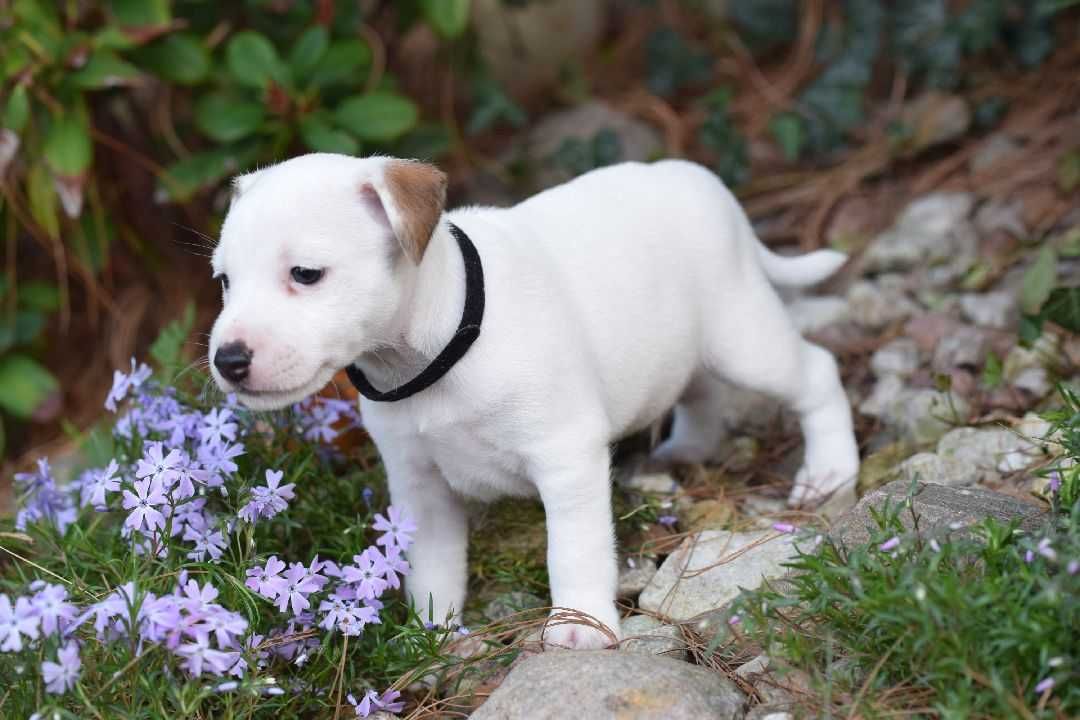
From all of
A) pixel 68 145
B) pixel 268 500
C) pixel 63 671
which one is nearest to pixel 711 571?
pixel 268 500

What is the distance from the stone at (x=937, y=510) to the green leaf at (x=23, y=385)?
12.3 ft

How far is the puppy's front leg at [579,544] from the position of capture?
134 inches

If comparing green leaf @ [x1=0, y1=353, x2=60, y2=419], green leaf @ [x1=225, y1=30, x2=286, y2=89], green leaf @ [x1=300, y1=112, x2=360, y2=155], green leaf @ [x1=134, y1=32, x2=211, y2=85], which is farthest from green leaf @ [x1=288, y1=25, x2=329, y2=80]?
green leaf @ [x1=0, y1=353, x2=60, y2=419]

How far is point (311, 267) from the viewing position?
2939 mm

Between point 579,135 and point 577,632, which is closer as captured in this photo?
point 577,632

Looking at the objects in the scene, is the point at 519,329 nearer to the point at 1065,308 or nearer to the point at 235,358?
the point at 235,358

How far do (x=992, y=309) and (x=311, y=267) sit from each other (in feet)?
10.6

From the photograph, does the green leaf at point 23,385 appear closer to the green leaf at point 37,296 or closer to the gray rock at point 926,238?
the green leaf at point 37,296

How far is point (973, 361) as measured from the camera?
482 centimetres

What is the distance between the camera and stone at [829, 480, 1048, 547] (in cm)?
320

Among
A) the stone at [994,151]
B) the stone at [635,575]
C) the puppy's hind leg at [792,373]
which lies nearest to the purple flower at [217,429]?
the stone at [635,575]

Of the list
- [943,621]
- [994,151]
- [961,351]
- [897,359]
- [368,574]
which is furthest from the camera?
[994,151]

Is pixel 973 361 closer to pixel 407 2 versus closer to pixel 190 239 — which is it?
pixel 407 2

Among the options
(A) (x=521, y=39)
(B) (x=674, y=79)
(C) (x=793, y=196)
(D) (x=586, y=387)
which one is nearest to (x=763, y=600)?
(D) (x=586, y=387)
